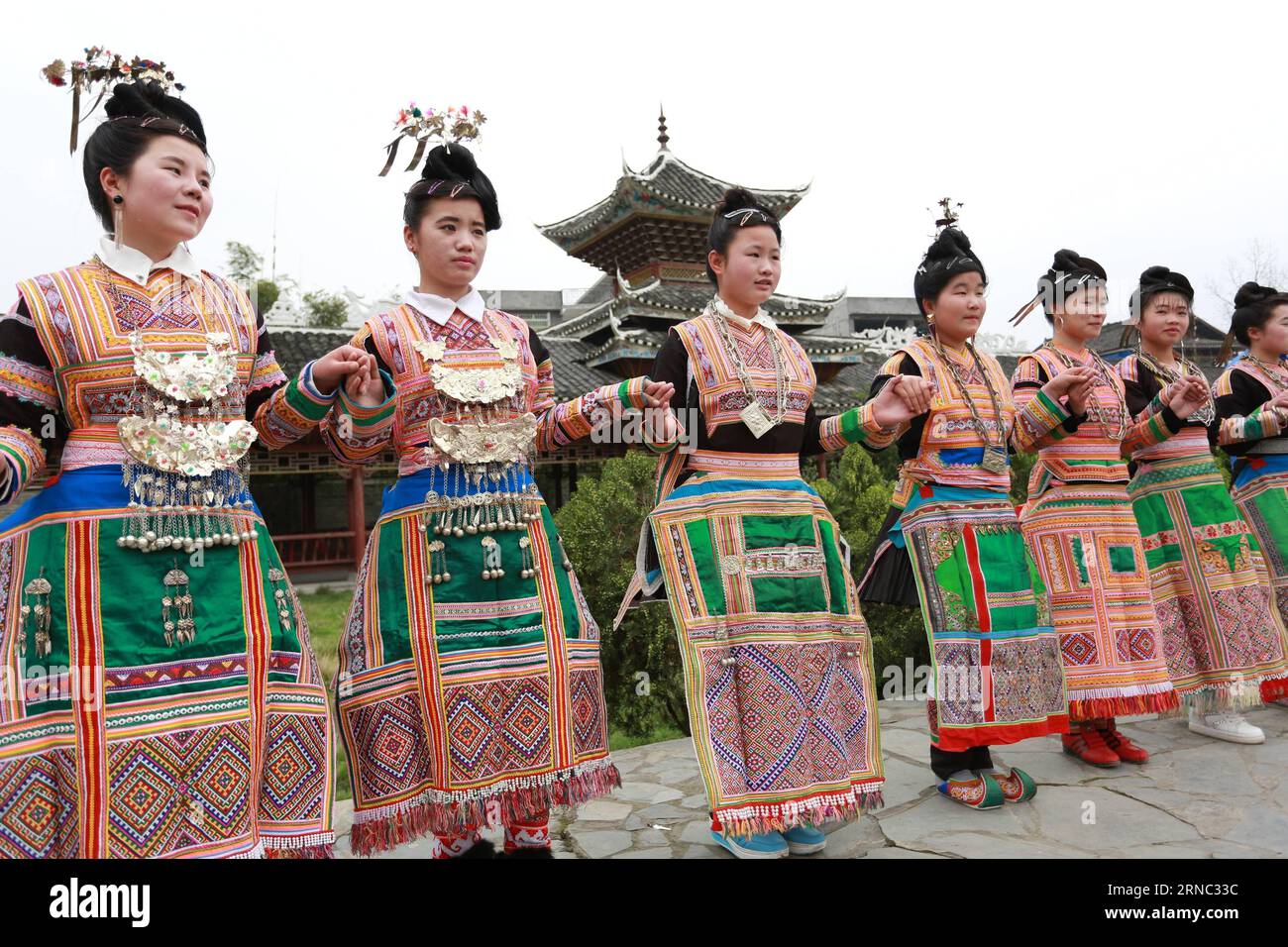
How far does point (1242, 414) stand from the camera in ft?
15.7

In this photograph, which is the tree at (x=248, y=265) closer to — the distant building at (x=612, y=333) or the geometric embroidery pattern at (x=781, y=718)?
the distant building at (x=612, y=333)

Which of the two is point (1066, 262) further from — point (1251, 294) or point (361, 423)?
point (361, 423)

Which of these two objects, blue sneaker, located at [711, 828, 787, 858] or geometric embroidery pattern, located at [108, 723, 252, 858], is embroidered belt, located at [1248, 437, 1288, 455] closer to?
blue sneaker, located at [711, 828, 787, 858]

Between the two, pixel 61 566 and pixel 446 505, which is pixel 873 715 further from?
pixel 61 566

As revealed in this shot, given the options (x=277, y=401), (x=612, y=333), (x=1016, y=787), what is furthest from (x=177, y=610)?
(x=612, y=333)

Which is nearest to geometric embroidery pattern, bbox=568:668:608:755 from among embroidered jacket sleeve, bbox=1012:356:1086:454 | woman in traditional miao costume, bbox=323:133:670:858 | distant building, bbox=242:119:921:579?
woman in traditional miao costume, bbox=323:133:670:858

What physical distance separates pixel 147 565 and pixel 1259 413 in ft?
16.7

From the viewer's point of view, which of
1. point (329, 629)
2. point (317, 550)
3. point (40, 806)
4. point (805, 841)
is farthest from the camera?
point (317, 550)

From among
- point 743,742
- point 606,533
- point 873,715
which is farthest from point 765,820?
point 606,533

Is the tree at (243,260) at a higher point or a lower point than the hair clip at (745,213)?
higher

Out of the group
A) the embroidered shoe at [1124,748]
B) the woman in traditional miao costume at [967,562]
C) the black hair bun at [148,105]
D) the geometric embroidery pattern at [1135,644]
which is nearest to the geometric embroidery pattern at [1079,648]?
the geometric embroidery pattern at [1135,644]

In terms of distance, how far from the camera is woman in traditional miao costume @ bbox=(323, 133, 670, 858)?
2.53 m

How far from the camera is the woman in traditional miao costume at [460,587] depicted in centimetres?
253

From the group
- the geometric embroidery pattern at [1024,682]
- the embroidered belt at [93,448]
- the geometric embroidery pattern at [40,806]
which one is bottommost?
the geometric embroidery pattern at [1024,682]
